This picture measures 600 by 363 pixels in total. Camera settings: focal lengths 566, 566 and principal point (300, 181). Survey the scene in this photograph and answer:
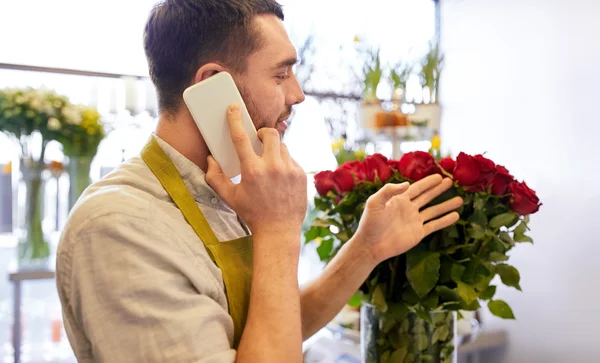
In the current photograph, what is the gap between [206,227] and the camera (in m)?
0.80

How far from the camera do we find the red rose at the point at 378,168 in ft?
3.30

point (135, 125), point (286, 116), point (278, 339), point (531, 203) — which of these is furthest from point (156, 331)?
point (135, 125)

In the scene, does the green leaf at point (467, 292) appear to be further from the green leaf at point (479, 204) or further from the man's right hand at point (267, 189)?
the man's right hand at point (267, 189)

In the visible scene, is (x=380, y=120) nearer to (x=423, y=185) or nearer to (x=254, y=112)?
(x=423, y=185)

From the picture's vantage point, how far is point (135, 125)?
2414 millimetres

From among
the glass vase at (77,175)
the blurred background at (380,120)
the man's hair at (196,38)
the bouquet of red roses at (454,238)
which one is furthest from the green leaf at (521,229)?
the glass vase at (77,175)

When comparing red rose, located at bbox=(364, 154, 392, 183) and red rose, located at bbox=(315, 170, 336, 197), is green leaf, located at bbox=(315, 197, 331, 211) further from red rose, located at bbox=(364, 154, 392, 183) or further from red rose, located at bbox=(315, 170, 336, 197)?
red rose, located at bbox=(364, 154, 392, 183)

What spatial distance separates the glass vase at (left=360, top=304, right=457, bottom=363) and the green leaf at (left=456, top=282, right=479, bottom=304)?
0.06 meters

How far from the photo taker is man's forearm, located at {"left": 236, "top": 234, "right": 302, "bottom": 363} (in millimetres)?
685

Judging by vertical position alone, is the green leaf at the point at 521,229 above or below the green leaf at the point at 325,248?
above

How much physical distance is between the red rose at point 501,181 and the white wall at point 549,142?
174cm

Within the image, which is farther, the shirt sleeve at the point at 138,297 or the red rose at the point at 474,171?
the red rose at the point at 474,171

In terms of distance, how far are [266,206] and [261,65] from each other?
246 millimetres

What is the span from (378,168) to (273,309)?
1.28ft
